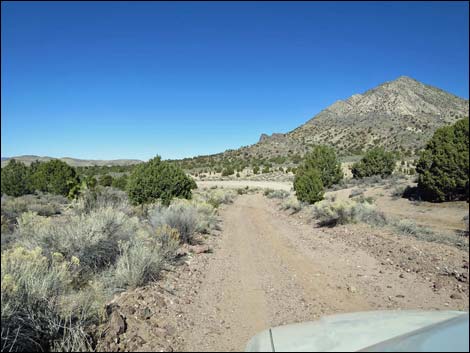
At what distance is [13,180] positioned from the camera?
11.0 feet

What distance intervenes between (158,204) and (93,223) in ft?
23.0

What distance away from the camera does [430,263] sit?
6.63 metres

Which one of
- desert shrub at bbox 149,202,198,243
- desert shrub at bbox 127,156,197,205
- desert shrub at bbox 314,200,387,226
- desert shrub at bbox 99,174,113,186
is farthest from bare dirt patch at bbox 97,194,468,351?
desert shrub at bbox 99,174,113,186

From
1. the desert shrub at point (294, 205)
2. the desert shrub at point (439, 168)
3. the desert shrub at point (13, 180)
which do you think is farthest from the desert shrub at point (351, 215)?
the desert shrub at point (13, 180)

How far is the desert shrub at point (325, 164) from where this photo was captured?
31.3 meters

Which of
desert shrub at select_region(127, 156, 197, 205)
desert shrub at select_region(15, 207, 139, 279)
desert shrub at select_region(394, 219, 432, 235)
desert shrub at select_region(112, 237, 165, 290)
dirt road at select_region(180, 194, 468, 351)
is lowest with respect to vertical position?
dirt road at select_region(180, 194, 468, 351)

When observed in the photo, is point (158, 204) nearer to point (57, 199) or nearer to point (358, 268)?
point (57, 199)

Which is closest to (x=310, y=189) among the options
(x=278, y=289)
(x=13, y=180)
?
(x=278, y=289)

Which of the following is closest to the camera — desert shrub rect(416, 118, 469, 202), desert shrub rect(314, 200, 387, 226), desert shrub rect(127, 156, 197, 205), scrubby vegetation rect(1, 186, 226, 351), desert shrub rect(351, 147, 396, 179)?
scrubby vegetation rect(1, 186, 226, 351)

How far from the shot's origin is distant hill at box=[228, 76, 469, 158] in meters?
18.3

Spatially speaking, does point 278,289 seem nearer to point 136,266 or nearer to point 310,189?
point 136,266

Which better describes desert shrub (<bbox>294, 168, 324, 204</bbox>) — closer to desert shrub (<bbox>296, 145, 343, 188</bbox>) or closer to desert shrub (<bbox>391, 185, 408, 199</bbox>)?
desert shrub (<bbox>391, 185, 408, 199</bbox>)

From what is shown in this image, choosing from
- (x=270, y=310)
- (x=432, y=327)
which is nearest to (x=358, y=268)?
(x=270, y=310)

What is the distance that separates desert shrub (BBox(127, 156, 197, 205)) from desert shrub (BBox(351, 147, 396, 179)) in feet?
82.6
